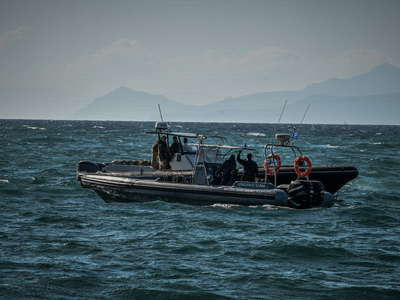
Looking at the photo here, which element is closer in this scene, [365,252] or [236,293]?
[236,293]

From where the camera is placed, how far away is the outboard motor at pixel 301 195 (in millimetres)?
16188

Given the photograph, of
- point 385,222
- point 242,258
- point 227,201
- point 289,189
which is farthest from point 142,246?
point 385,222

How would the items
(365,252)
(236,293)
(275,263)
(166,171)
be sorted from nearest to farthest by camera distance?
(236,293), (275,263), (365,252), (166,171)

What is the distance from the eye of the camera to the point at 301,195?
637 inches

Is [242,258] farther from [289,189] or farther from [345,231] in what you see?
[289,189]

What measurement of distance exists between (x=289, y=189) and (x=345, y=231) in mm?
2878

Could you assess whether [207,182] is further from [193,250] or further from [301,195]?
[193,250]

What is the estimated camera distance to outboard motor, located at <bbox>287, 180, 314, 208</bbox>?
16188 millimetres

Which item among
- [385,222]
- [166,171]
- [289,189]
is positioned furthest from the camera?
[166,171]

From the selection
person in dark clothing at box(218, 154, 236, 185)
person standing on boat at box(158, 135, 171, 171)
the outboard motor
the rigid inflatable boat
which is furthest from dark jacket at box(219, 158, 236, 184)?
person standing on boat at box(158, 135, 171, 171)

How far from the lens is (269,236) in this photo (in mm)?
13289

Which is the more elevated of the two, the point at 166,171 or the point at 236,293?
the point at 166,171

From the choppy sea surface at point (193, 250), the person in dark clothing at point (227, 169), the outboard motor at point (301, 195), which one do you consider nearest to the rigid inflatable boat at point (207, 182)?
the outboard motor at point (301, 195)

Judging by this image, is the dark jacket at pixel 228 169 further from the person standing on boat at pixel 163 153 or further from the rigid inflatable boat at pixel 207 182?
the person standing on boat at pixel 163 153
